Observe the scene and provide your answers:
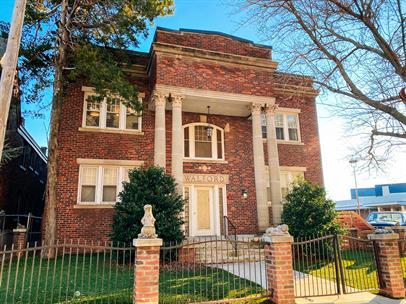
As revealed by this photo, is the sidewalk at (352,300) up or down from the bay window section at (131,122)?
down

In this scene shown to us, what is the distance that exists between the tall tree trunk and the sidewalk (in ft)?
29.6

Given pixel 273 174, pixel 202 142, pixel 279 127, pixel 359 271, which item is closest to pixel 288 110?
pixel 279 127

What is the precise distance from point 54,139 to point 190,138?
6.17 m

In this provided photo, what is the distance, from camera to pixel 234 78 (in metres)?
13.9

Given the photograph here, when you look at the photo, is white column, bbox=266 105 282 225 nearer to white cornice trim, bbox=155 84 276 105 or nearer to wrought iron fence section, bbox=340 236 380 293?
white cornice trim, bbox=155 84 276 105

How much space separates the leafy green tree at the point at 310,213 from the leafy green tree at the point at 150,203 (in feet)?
13.6

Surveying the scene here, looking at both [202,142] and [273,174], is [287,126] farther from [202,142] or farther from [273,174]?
[202,142]

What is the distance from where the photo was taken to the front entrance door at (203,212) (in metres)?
14.3

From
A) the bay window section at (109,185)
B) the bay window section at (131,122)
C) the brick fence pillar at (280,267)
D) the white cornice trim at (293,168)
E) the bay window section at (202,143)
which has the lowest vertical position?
the brick fence pillar at (280,267)

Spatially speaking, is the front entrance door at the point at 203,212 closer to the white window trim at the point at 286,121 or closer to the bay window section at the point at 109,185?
the bay window section at the point at 109,185

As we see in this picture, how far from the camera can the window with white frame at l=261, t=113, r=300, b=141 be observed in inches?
666

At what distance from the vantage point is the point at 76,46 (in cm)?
1186

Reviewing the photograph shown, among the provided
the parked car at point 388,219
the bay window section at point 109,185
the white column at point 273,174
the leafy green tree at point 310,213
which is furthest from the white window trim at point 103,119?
the parked car at point 388,219

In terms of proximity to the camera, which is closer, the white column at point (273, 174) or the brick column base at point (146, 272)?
the brick column base at point (146, 272)
